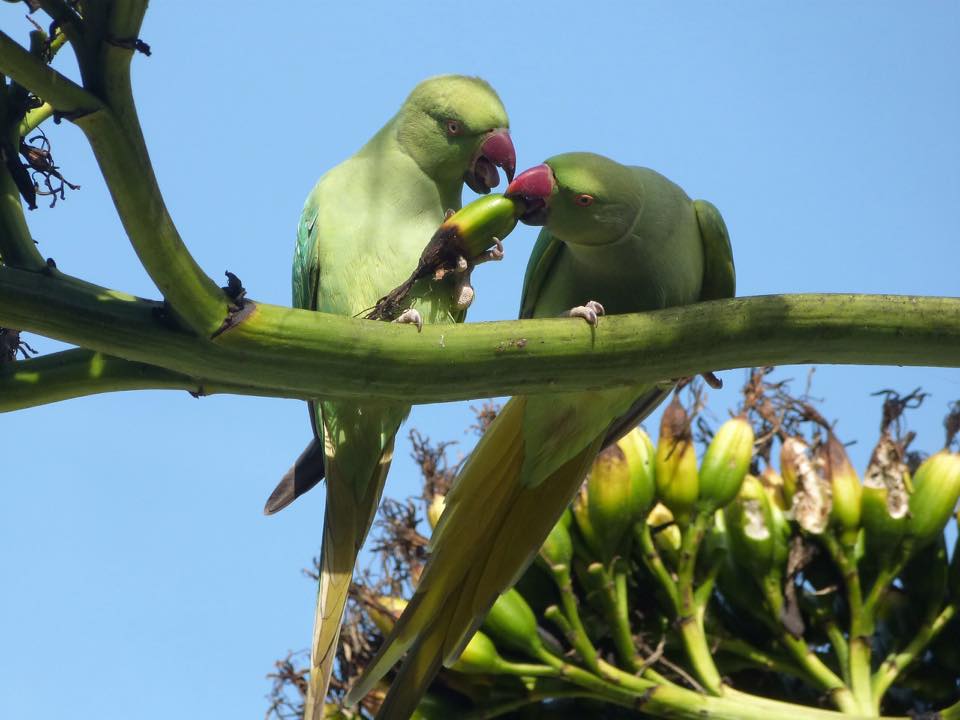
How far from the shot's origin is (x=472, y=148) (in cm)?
323

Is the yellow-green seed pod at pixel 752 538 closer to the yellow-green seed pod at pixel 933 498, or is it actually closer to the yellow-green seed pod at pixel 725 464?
the yellow-green seed pod at pixel 725 464

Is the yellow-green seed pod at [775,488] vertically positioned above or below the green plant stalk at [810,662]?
above

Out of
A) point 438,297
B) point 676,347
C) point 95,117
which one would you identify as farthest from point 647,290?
point 95,117

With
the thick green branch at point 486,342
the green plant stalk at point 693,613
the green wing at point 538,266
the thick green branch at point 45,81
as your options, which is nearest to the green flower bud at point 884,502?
the green plant stalk at point 693,613

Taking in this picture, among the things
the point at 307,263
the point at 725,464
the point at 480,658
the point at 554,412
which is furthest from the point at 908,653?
the point at 307,263

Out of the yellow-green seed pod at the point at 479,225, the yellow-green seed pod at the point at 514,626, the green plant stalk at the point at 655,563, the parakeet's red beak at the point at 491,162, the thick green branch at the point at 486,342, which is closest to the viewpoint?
the thick green branch at the point at 486,342

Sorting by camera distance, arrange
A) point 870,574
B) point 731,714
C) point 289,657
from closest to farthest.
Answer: point 731,714 < point 870,574 < point 289,657

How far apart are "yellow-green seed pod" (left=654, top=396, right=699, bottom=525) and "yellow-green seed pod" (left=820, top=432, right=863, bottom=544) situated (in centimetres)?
46

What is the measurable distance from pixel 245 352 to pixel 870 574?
310 cm

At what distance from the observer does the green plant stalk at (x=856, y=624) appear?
3.89 m

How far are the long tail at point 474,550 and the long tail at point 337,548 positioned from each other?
359 millimetres

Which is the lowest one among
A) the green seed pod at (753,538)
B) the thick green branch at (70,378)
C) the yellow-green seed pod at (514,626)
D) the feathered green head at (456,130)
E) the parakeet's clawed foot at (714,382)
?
the thick green branch at (70,378)

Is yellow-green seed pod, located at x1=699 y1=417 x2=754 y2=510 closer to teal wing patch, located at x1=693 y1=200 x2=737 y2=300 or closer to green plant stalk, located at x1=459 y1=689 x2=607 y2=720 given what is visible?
green plant stalk, located at x1=459 y1=689 x2=607 y2=720

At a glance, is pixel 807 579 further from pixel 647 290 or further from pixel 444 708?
pixel 647 290
